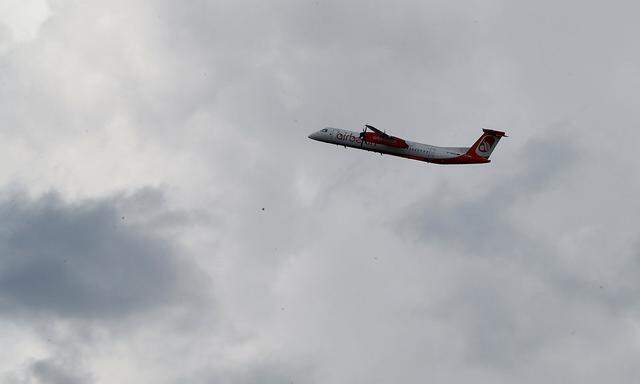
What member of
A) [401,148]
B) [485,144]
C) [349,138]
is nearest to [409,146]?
[401,148]

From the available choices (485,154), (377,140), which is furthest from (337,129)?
(485,154)

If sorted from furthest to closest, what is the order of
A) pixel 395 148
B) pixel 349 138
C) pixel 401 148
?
pixel 349 138
pixel 395 148
pixel 401 148

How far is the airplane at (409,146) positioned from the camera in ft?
573

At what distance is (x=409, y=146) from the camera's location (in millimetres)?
174000

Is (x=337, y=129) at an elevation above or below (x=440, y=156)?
above

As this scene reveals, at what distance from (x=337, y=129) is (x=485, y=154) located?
1485 inches

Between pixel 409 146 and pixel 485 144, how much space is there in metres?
21.7

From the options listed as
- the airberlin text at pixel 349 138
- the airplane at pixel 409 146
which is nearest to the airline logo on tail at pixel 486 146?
the airplane at pixel 409 146

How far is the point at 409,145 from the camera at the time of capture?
17400cm

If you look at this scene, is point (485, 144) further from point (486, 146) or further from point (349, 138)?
point (349, 138)

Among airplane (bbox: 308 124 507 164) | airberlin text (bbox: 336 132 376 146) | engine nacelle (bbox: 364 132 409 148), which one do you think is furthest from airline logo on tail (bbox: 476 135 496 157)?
airberlin text (bbox: 336 132 376 146)

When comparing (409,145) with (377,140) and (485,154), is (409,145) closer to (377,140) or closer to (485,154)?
(377,140)

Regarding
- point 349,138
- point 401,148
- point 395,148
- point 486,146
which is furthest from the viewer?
point 486,146

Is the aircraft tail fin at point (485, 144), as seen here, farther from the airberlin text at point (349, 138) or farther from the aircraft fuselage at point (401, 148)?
the airberlin text at point (349, 138)
